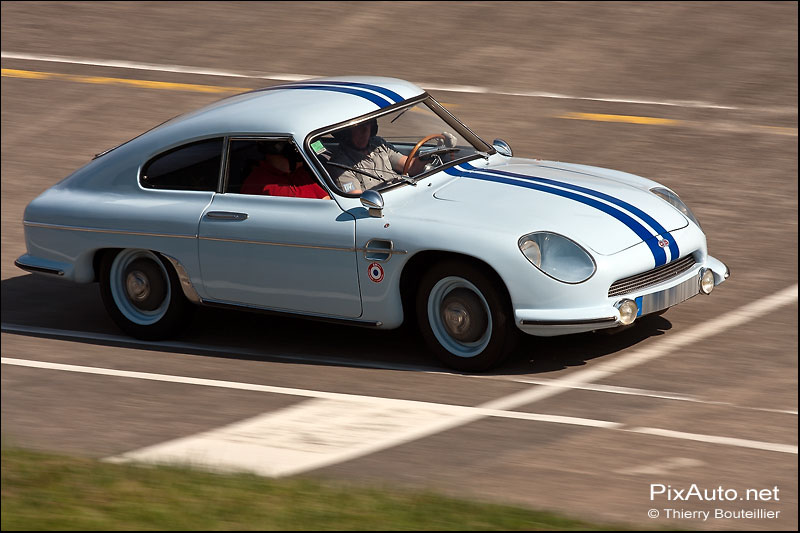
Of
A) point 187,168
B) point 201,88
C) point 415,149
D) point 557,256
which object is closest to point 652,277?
point 557,256

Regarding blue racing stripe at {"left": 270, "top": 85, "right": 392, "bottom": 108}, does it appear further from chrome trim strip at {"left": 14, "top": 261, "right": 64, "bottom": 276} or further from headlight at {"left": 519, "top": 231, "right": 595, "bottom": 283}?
chrome trim strip at {"left": 14, "top": 261, "right": 64, "bottom": 276}

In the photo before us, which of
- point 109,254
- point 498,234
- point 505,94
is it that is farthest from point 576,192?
point 505,94

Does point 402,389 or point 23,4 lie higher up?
point 23,4

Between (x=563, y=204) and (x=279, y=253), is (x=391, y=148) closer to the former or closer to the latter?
(x=279, y=253)

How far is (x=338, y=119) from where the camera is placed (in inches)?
324

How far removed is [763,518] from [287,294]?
3623 millimetres

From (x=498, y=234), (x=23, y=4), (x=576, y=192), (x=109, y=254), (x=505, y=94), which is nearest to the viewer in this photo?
(x=498, y=234)

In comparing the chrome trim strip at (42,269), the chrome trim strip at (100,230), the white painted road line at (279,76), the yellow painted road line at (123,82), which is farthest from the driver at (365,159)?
the yellow painted road line at (123,82)

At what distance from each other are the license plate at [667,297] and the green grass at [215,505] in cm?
241

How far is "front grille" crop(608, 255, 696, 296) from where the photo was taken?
290 inches

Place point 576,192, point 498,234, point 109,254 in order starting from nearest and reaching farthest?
1. point 498,234
2. point 576,192
3. point 109,254

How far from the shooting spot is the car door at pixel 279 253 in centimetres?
779

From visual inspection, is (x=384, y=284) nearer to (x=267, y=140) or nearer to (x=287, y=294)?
(x=287, y=294)
